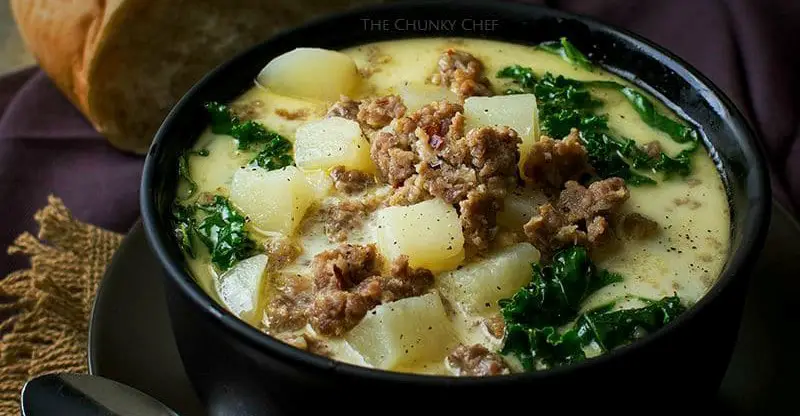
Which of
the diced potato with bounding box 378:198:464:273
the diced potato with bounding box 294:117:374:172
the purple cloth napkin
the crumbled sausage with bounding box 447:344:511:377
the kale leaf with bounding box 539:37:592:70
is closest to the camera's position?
the crumbled sausage with bounding box 447:344:511:377

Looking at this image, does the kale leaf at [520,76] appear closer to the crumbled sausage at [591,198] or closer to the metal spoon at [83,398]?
the crumbled sausage at [591,198]

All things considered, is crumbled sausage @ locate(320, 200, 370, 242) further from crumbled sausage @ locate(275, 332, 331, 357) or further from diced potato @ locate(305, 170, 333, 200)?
crumbled sausage @ locate(275, 332, 331, 357)

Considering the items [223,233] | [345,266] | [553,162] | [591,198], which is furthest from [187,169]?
[591,198]

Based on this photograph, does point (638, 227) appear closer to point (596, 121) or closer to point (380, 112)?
point (596, 121)

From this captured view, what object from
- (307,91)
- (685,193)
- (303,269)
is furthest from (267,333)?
(685,193)

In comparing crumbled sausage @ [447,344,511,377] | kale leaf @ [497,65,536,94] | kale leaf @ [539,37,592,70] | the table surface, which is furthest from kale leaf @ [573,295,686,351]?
the table surface
